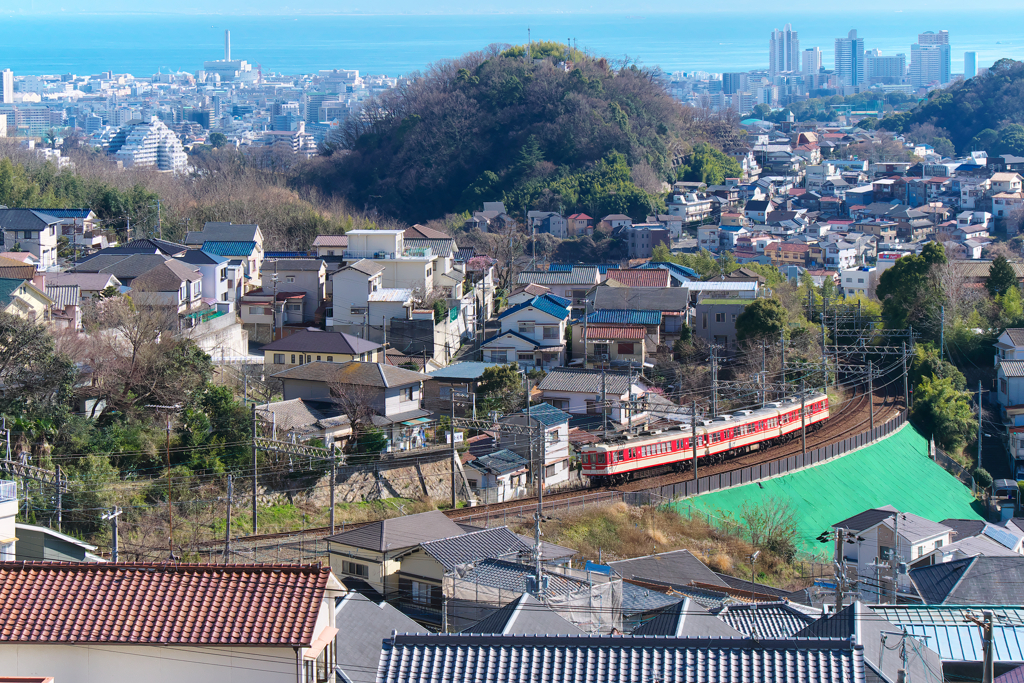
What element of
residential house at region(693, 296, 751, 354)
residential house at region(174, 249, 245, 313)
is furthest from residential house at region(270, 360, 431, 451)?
residential house at region(693, 296, 751, 354)

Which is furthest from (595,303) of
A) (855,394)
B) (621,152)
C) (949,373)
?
(621,152)

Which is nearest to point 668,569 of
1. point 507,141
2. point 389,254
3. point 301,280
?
point 301,280

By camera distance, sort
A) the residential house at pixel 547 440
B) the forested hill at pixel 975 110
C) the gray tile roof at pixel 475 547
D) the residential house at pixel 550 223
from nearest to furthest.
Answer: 1. the gray tile roof at pixel 475 547
2. the residential house at pixel 547 440
3. the residential house at pixel 550 223
4. the forested hill at pixel 975 110

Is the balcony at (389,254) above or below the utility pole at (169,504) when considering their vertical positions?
above

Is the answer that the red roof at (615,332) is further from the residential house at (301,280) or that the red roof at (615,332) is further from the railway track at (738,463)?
the residential house at (301,280)

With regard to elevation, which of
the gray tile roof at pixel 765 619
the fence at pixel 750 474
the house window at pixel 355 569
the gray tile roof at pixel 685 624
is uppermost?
the gray tile roof at pixel 685 624

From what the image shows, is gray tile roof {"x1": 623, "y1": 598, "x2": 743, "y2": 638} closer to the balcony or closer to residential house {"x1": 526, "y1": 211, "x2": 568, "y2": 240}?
the balcony

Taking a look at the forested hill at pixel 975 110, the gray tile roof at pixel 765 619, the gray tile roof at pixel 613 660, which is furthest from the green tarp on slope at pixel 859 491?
the forested hill at pixel 975 110
